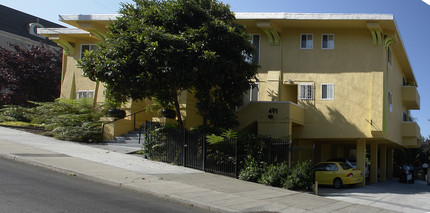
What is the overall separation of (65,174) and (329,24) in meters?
15.4

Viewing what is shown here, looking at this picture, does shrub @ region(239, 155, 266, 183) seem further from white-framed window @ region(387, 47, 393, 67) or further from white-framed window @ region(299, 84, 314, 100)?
white-framed window @ region(387, 47, 393, 67)

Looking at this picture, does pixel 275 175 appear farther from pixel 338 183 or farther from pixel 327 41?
pixel 327 41

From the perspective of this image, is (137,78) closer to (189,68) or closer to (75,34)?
(189,68)

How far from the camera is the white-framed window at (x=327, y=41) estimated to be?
863 inches

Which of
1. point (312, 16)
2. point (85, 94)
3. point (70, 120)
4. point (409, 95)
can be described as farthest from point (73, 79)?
point (409, 95)

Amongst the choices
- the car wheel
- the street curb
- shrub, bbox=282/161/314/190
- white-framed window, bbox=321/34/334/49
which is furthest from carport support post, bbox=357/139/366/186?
the street curb

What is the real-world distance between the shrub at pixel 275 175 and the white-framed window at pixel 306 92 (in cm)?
789

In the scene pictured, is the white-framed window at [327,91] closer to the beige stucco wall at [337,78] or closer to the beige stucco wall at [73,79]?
the beige stucco wall at [337,78]

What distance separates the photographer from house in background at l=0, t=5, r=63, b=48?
36.6 m

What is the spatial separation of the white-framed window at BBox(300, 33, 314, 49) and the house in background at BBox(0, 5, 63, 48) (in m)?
25.1

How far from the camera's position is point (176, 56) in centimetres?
1527

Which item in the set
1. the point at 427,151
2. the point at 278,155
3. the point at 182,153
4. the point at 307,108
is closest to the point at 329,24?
the point at 307,108

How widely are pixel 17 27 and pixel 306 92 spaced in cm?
3011

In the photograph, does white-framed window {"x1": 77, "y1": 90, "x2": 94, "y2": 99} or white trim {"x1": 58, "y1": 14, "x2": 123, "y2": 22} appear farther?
white-framed window {"x1": 77, "y1": 90, "x2": 94, "y2": 99}
